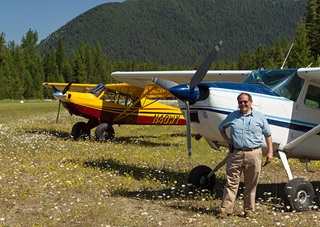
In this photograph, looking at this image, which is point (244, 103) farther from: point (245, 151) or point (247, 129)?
point (245, 151)

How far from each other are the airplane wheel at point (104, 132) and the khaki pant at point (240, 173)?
31.5ft

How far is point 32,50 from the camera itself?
326 ft

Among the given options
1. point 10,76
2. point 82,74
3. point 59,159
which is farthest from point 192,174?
point 82,74

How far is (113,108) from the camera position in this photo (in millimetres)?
15883

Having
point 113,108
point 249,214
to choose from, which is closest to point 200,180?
point 249,214

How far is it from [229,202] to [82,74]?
3549 inches

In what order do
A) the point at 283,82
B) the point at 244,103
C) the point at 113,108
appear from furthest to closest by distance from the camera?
the point at 113,108, the point at 283,82, the point at 244,103

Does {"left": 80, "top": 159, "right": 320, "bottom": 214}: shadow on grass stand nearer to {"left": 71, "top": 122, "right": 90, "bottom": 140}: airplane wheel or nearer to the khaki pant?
the khaki pant

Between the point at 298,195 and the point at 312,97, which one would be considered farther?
the point at 312,97

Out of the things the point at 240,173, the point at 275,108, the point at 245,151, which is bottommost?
the point at 240,173

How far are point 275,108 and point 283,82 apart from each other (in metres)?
0.64

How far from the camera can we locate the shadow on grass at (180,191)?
7.12 metres

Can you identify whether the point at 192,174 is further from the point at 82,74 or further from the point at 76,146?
the point at 82,74

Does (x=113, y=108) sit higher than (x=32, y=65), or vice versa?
(x=32, y=65)
